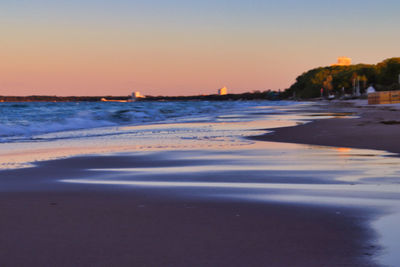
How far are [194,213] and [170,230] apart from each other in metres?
0.56

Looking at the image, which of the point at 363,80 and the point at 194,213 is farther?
the point at 363,80

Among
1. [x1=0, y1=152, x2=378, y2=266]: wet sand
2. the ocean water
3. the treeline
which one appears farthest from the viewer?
the treeline

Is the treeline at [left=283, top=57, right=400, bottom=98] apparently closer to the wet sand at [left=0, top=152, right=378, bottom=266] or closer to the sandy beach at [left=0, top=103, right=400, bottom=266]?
the sandy beach at [left=0, top=103, right=400, bottom=266]

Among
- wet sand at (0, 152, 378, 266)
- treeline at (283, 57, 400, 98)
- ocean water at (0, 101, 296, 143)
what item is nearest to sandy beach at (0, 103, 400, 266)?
wet sand at (0, 152, 378, 266)

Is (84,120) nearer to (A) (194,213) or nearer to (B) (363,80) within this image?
(A) (194,213)

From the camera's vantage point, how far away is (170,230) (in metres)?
3.34

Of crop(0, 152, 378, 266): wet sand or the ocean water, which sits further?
the ocean water

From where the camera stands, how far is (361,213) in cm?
380

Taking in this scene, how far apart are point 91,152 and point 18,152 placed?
5.09 feet

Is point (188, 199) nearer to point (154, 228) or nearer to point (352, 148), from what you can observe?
point (154, 228)

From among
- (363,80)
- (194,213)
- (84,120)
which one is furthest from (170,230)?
Result: (363,80)

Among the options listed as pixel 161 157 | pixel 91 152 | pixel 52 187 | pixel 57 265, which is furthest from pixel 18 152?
pixel 57 265

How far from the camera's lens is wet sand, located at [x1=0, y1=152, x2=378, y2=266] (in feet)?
8.95

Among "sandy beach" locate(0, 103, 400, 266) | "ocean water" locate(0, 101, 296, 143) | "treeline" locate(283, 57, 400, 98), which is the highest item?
"treeline" locate(283, 57, 400, 98)
